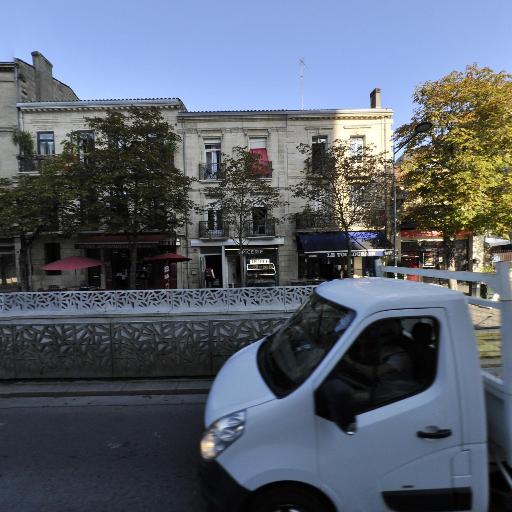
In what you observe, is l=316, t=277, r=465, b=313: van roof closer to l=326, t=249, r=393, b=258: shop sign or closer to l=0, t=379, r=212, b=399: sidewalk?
l=0, t=379, r=212, b=399: sidewalk

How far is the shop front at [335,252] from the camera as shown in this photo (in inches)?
792

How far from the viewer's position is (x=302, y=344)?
279 cm

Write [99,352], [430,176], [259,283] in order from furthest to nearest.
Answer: [259,283] → [430,176] → [99,352]

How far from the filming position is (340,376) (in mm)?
2318

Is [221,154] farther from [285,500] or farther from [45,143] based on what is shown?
[285,500]

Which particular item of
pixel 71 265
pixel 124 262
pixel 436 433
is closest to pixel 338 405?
pixel 436 433

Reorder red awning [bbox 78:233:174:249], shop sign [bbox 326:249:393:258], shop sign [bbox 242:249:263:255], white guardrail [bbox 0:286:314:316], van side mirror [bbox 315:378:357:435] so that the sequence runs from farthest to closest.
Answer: shop sign [bbox 242:249:263:255] < red awning [bbox 78:233:174:249] < shop sign [bbox 326:249:393:258] < white guardrail [bbox 0:286:314:316] < van side mirror [bbox 315:378:357:435]

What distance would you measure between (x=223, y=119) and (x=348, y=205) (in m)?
9.35

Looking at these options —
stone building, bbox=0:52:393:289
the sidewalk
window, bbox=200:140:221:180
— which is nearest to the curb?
the sidewalk

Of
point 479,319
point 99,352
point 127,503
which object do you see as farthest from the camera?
point 99,352

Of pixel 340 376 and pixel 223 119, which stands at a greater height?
pixel 223 119

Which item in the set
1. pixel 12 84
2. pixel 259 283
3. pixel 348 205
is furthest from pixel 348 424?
pixel 12 84

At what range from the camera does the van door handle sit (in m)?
2.27

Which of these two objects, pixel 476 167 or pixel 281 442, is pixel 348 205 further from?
pixel 281 442
